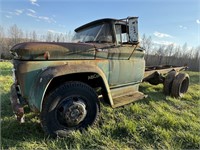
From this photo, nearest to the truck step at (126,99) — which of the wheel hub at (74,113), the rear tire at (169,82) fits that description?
the wheel hub at (74,113)

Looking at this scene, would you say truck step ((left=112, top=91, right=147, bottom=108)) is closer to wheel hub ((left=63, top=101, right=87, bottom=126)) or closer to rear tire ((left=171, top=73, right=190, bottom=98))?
wheel hub ((left=63, top=101, right=87, bottom=126))

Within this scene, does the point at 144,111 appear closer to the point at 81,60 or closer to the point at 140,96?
the point at 140,96

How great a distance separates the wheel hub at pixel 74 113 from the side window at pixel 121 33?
1669 millimetres

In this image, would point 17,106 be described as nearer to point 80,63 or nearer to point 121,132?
point 80,63

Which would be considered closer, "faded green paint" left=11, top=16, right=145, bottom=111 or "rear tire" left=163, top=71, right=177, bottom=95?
"faded green paint" left=11, top=16, right=145, bottom=111

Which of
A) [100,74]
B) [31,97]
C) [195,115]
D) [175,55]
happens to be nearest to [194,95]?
[195,115]

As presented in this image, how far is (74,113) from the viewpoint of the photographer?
283 centimetres

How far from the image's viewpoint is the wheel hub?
2796mm

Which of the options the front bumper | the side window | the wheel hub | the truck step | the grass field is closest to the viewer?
the front bumper

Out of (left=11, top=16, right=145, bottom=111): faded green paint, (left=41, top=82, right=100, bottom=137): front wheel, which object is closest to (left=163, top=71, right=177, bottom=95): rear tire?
(left=11, top=16, right=145, bottom=111): faded green paint

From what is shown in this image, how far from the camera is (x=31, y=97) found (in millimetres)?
2605

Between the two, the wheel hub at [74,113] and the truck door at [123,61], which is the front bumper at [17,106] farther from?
the truck door at [123,61]

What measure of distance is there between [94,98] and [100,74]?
437 millimetres

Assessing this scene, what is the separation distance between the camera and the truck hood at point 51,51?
2.55m
